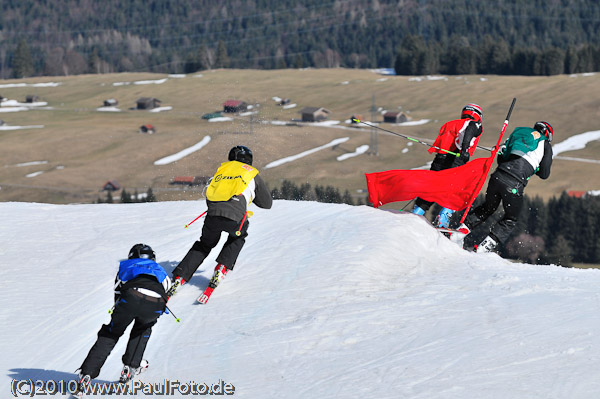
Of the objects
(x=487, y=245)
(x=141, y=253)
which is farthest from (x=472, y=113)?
(x=141, y=253)

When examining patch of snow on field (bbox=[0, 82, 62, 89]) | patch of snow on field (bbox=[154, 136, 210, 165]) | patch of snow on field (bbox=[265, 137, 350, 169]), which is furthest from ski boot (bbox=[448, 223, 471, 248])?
patch of snow on field (bbox=[0, 82, 62, 89])

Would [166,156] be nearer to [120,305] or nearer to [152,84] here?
[152,84]

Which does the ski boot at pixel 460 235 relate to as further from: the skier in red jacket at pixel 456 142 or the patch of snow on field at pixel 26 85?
the patch of snow on field at pixel 26 85

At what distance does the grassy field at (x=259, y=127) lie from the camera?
8362cm

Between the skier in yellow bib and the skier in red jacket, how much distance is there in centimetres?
334

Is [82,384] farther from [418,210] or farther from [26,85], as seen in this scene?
[26,85]

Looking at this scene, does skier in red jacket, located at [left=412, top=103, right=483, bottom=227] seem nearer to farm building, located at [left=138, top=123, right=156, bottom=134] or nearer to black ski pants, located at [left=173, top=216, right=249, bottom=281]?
black ski pants, located at [left=173, top=216, right=249, bottom=281]

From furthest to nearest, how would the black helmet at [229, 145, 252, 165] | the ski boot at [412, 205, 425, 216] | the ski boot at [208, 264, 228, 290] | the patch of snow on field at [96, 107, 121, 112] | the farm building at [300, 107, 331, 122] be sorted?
the patch of snow on field at [96, 107, 121, 112]
the farm building at [300, 107, 331, 122]
the ski boot at [412, 205, 425, 216]
the black helmet at [229, 145, 252, 165]
the ski boot at [208, 264, 228, 290]

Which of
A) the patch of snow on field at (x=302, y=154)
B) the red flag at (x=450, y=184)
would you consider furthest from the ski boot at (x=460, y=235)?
the patch of snow on field at (x=302, y=154)

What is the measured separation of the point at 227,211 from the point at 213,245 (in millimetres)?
474

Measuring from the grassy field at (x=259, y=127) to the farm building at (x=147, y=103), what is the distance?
4.00 meters

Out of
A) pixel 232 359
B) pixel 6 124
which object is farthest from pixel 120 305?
pixel 6 124

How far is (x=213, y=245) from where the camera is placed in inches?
365

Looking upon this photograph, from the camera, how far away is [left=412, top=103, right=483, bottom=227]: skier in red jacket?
11672 mm
